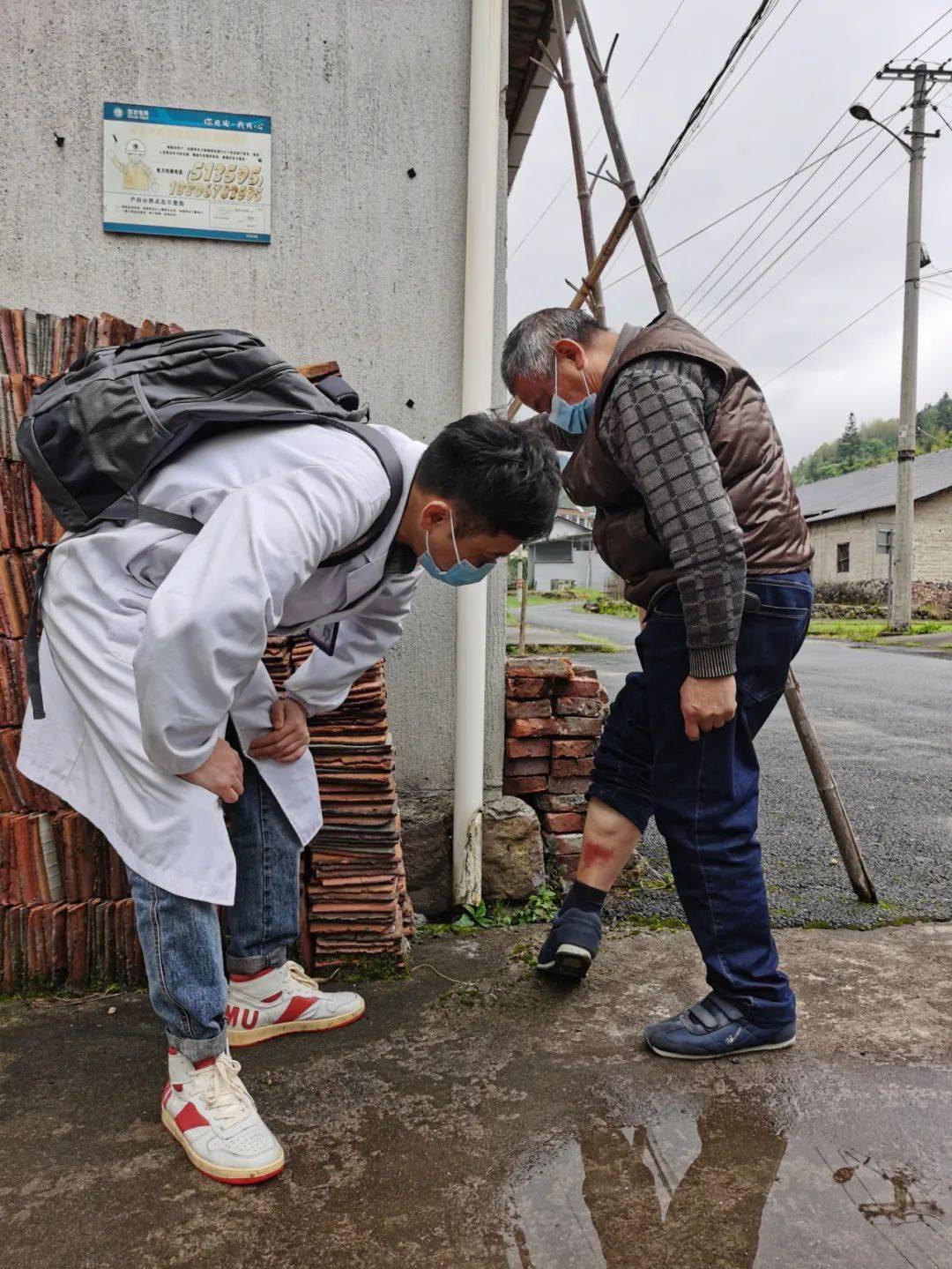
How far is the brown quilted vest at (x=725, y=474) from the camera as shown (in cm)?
223

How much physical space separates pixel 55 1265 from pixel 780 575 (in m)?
2.01

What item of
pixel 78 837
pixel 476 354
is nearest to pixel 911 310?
pixel 476 354

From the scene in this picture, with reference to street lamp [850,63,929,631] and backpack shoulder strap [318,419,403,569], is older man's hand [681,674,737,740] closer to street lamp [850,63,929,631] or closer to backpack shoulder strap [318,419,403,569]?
backpack shoulder strap [318,419,403,569]

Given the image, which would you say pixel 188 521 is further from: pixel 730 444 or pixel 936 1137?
pixel 936 1137

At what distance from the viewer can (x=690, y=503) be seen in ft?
6.77

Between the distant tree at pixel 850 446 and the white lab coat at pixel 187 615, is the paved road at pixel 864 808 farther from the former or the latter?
the distant tree at pixel 850 446

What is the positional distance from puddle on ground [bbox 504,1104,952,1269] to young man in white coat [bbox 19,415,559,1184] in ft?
1.82

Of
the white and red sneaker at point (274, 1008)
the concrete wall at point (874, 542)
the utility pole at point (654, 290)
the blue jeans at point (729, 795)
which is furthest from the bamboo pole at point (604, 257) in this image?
the concrete wall at point (874, 542)

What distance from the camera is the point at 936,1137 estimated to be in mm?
1889

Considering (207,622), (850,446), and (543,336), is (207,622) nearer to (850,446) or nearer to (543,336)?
(543,336)

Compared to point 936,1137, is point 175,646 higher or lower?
higher

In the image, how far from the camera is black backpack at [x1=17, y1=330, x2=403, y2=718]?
5.85ft

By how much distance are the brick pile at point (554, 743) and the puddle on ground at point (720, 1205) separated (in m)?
1.50

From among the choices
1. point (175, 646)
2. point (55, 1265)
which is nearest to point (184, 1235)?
point (55, 1265)
